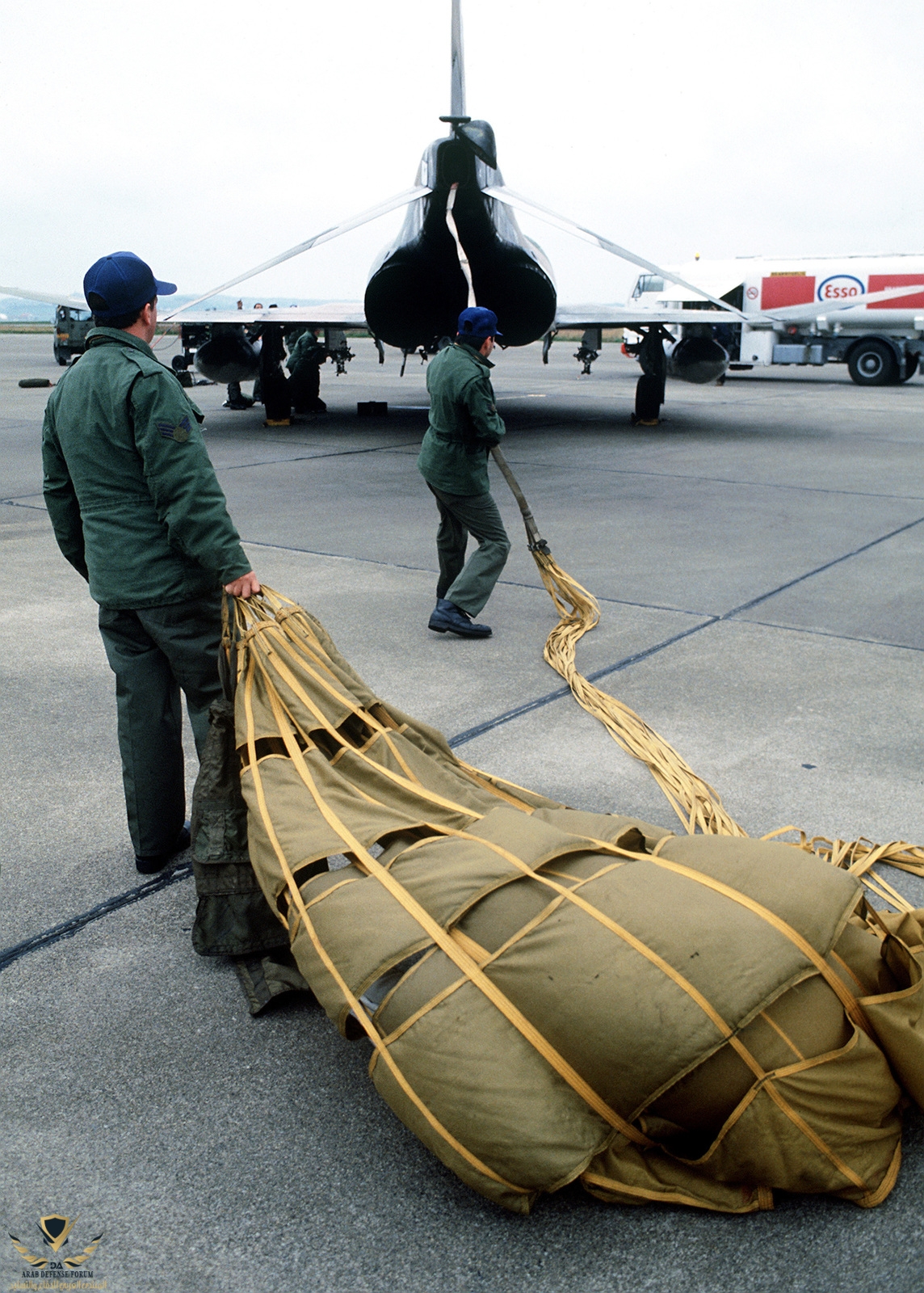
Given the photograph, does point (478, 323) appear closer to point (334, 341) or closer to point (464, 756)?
point (464, 756)

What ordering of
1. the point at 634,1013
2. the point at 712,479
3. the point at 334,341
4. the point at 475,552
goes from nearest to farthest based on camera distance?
the point at 634,1013 < the point at 475,552 < the point at 712,479 < the point at 334,341

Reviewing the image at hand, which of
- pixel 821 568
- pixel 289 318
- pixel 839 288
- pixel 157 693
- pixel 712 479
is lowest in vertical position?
pixel 821 568

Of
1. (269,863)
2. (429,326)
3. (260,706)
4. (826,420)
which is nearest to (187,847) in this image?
(260,706)

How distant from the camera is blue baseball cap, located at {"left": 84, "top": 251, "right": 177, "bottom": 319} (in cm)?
346

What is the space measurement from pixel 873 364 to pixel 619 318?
11.1 metres

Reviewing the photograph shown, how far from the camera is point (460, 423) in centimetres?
655

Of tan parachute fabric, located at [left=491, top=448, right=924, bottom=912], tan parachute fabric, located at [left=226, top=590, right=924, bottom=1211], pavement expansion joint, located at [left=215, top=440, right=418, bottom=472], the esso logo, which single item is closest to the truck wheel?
the esso logo

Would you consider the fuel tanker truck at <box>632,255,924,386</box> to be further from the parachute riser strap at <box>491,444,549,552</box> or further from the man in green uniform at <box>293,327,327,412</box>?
the parachute riser strap at <box>491,444,549,552</box>

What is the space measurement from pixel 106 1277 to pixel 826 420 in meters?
18.6

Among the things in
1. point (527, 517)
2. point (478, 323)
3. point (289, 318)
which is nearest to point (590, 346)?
point (289, 318)

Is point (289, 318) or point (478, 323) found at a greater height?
point (289, 318)

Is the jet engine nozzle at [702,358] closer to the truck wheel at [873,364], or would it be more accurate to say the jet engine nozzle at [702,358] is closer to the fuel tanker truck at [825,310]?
the fuel tanker truck at [825,310]

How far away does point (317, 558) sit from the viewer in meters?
8.61

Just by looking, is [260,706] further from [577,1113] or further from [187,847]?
[577,1113]
